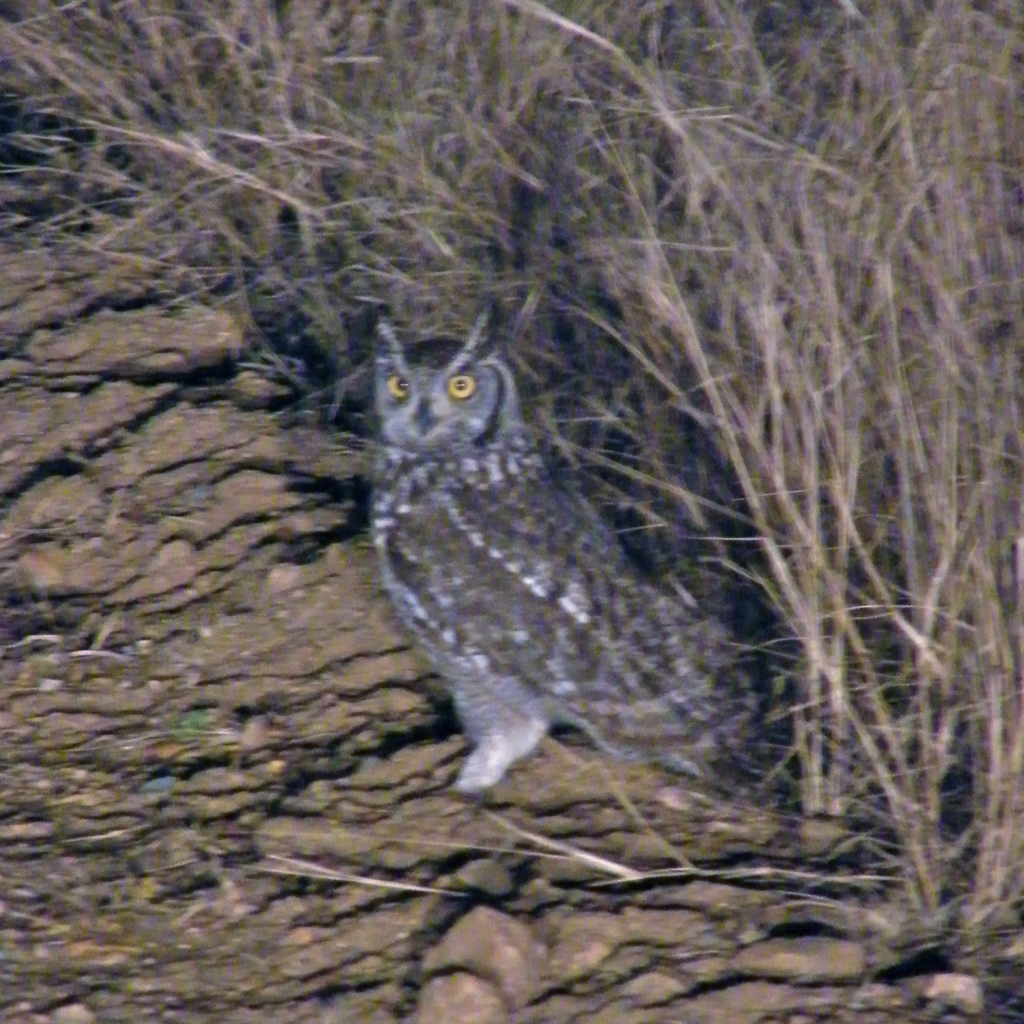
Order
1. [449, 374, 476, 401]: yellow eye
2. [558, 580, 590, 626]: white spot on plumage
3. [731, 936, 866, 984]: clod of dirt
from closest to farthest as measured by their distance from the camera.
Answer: [731, 936, 866, 984]: clod of dirt < [558, 580, 590, 626]: white spot on plumage < [449, 374, 476, 401]: yellow eye

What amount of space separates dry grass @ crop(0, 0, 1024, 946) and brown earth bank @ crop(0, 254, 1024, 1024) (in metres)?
0.30

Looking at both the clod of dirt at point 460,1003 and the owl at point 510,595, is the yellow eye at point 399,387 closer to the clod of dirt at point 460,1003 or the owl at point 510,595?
the owl at point 510,595

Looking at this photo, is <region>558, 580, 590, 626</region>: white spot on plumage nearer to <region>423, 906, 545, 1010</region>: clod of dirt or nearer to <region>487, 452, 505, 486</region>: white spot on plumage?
<region>487, 452, 505, 486</region>: white spot on plumage

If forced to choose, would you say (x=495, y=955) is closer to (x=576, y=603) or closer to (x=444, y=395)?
(x=576, y=603)

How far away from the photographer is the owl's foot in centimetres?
328

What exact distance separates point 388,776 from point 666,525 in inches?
32.5

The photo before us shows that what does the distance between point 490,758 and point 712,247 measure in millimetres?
1168

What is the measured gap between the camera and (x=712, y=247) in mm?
3082

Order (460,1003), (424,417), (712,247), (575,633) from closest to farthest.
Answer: (460,1003) → (712,247) → (575,633) → (424,417)

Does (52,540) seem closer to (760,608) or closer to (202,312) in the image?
(202,312)

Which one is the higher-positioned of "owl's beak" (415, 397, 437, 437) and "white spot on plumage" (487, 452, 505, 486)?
"owl's beak" (415, 397, 437, 437)

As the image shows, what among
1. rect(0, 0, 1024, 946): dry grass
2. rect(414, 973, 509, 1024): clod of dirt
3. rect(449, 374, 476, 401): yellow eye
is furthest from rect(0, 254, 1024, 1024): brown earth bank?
rect(449, 374, 476, 401): yellow eye

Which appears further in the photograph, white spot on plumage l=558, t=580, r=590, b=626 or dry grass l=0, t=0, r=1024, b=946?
white spot on plumage l=558, t=580, r=590, b=626

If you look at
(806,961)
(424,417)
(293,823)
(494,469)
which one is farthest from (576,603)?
(806,961)
